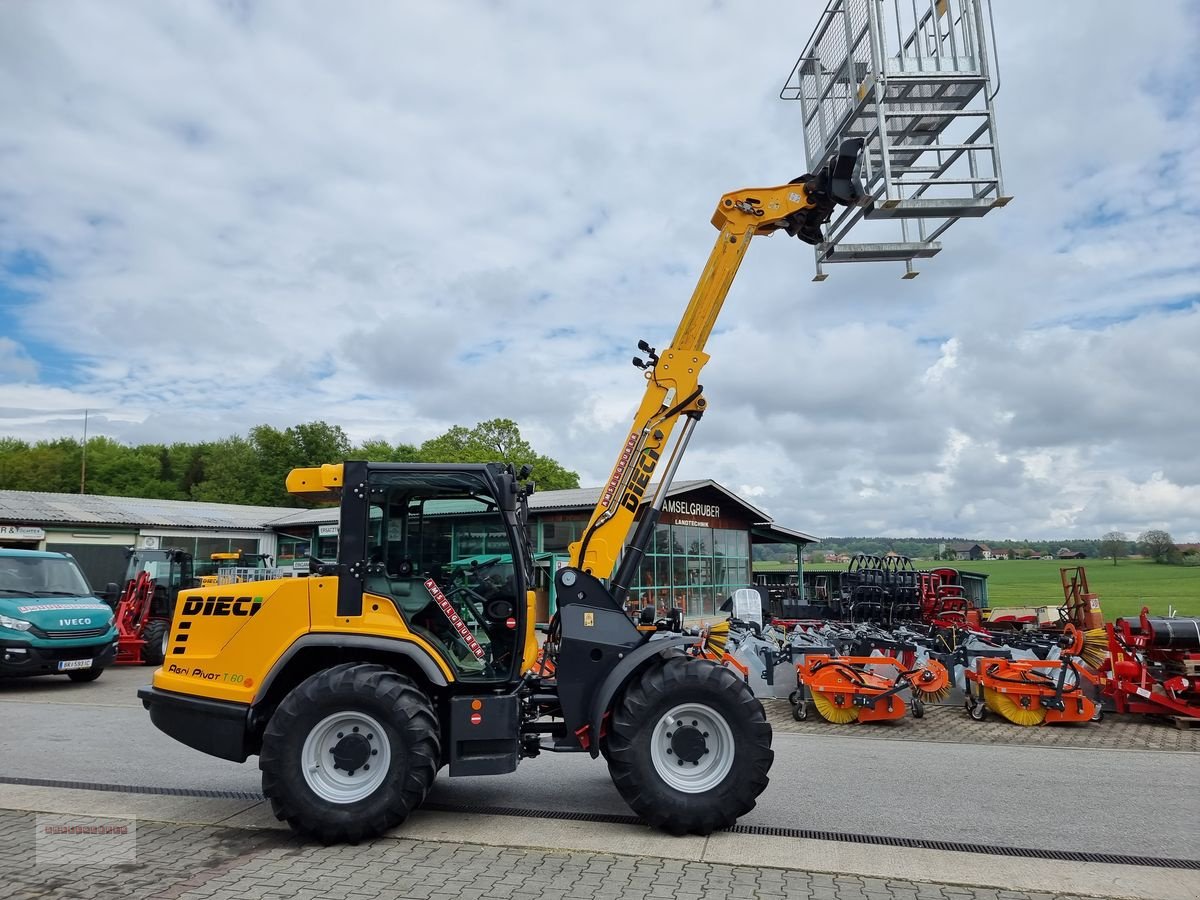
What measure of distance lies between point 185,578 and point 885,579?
14.8 meters

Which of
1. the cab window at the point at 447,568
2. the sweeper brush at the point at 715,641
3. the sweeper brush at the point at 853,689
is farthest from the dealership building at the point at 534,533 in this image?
the cab window at the point at 447,568

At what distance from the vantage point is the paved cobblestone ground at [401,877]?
474 cm

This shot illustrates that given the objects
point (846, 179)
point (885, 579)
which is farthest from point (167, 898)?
point (885, 579)

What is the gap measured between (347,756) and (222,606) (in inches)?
55.2

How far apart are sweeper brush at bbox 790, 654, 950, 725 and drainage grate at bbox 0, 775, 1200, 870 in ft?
15.2

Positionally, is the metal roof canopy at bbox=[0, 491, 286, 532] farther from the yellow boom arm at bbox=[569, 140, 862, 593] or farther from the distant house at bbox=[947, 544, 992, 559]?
the distant house at bbox=[947, 544, 992, 559]

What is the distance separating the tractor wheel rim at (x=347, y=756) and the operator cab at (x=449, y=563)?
0.67 m

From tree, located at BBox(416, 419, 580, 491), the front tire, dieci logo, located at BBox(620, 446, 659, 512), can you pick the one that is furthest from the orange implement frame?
tree, located at BBox(416, 419, 580, 491)

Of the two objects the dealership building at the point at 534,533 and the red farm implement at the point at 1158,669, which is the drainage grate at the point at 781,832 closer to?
the red farm implement at the point at 1158,669

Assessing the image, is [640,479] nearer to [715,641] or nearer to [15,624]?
[715,641]

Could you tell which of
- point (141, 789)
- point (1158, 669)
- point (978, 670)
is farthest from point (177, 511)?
point (1158, 669)

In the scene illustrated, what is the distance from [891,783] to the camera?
23.9ft

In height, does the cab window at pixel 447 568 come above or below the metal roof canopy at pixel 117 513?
below

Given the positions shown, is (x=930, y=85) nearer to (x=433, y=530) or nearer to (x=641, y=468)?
(x=641, y=468)
